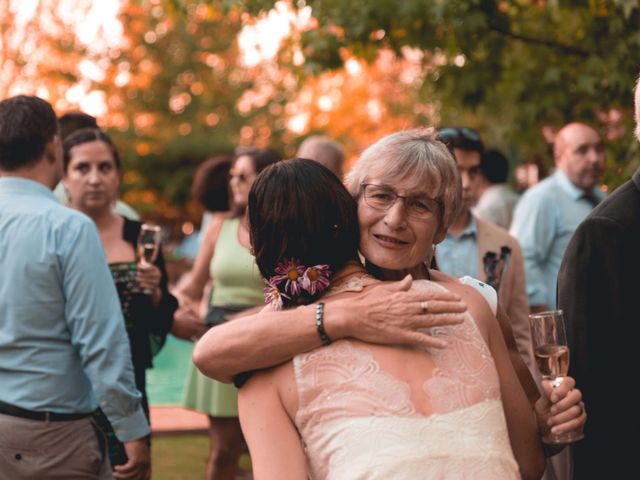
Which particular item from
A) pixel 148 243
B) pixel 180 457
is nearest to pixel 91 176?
pixel 148 243

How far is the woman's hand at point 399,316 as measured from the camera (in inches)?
106

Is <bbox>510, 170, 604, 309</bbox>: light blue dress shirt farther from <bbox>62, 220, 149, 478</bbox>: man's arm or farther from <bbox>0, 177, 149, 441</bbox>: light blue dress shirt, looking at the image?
<bbox>0, 177, 149, 441</bbox>: light blue dress shirt

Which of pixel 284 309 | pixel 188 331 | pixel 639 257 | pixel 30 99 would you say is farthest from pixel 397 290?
pixel 188 331

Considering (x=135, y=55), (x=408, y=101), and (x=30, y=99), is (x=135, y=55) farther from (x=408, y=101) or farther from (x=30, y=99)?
(x=30, y=99)

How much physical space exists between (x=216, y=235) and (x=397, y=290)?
472cm

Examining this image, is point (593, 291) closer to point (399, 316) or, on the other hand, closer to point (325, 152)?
point (399, 316)

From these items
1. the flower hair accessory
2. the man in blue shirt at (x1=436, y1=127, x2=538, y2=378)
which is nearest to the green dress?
the man in blue shirt at (x1=436, y1=127, x2=538, y2=378)

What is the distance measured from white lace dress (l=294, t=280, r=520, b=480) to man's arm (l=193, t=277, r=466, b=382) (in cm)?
4

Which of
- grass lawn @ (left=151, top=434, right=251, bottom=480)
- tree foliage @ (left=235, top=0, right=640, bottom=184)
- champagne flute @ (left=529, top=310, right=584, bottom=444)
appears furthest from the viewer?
grass lawn @ (left=151, top=434, right=251, bottom=480)

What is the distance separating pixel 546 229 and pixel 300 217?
5.43m

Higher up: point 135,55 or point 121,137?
point 135,55

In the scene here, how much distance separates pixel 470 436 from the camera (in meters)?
2.62

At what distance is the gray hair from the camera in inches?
117

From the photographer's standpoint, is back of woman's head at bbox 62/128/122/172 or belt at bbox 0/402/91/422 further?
back of woman's head at bbox 62/128/122/172
